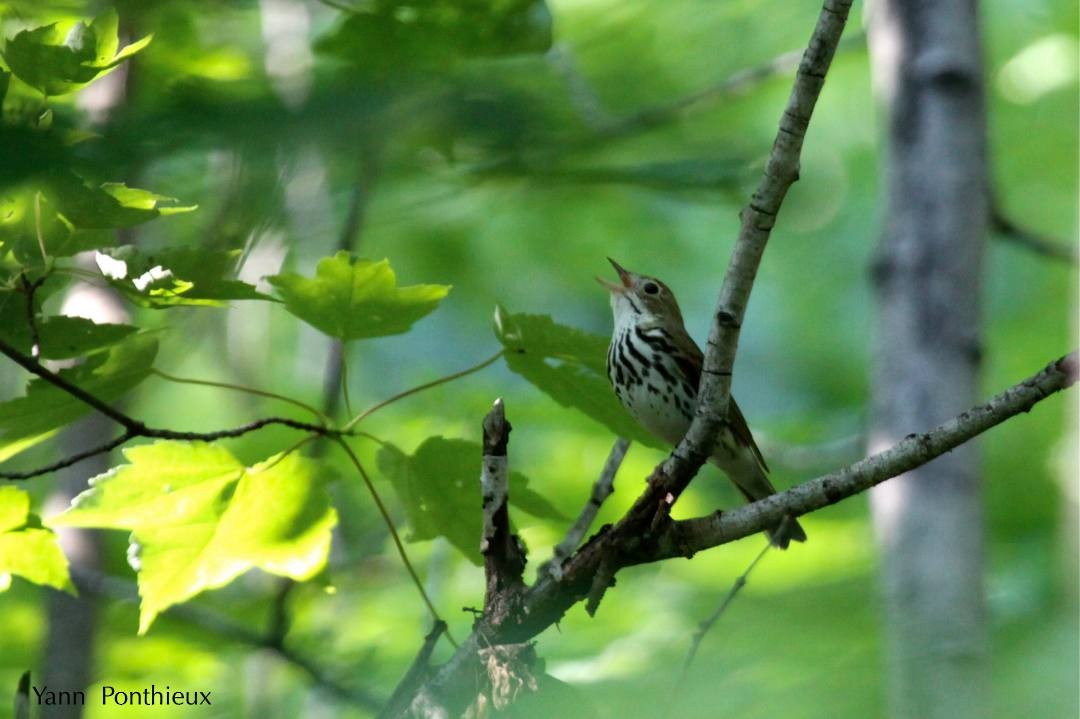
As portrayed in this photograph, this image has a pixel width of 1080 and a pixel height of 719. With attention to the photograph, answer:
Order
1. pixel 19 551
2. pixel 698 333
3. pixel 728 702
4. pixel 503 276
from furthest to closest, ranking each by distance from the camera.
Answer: pixel 698 333, pixel 503 276, pixel 19 551, pixel 728 702

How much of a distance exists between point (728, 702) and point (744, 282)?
2.33ft

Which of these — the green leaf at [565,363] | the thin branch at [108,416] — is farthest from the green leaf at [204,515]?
the green leaf at [565,363]

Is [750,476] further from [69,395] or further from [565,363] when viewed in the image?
[69,395]

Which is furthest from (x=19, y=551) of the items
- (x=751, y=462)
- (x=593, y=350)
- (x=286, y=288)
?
(x=751, y=462)

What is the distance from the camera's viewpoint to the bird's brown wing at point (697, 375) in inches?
142

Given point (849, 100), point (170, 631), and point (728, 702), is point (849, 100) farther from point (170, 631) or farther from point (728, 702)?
point (728, 702)

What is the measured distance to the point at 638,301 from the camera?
4129 mm

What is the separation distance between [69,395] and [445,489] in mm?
742

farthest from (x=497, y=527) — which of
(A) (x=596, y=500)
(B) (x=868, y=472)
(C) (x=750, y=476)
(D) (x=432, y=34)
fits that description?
(C) (x=750, y=476)

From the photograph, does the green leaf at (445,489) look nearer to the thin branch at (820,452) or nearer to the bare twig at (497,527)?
the bare twig at (497,527)

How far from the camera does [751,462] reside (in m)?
3.79

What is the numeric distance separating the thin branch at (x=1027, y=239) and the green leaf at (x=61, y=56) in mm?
2806

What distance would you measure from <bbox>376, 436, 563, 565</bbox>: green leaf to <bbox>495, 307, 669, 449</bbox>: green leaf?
199 millimetres

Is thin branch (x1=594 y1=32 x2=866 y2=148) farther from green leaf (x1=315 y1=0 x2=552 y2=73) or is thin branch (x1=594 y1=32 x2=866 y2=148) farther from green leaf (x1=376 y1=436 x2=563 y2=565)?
green leaf (x1=376 y1=436 x2=563 y2=565)
